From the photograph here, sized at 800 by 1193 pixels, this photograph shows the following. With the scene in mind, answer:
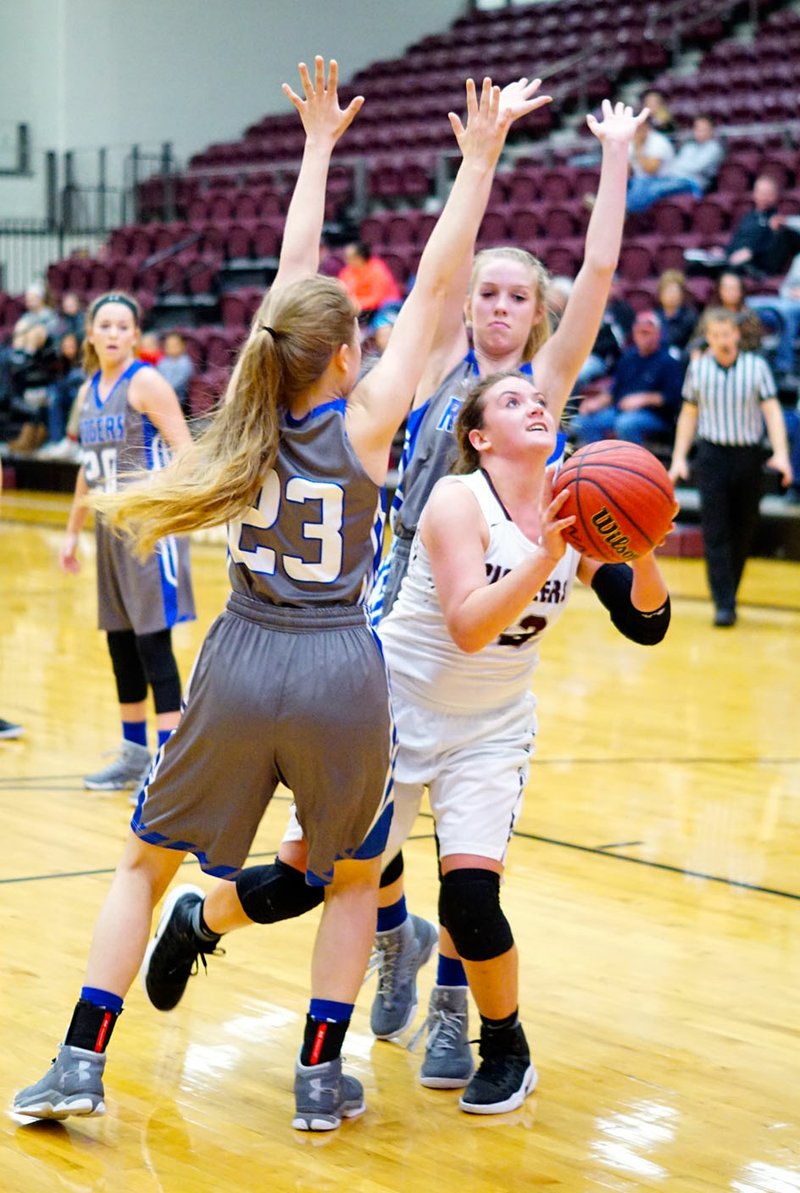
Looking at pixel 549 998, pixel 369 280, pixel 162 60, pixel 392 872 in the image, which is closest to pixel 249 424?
pixel 392 872

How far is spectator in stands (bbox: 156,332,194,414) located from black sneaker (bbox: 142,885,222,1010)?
11.6 metres

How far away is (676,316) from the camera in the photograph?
12102 mm

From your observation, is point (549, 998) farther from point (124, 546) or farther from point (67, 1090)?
point (124, 546)

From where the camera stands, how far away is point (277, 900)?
3.12 m

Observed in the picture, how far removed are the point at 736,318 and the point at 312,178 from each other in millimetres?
6675

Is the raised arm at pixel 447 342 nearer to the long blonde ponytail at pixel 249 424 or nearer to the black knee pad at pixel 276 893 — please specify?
the long blonde ponytail at pixel 249 424

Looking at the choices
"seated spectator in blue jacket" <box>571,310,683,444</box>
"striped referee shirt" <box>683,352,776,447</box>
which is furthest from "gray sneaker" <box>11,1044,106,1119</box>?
"seated spectator in blue jacket" <box>571,310,683,444</box>

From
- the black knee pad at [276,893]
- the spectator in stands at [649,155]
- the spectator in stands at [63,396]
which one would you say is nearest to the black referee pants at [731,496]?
the spectator in stands at [649,155]

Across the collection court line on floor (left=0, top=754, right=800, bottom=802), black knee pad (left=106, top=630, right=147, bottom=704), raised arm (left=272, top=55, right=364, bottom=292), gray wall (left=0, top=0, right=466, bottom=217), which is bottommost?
court line on floor (left=0, top=754, right=800, bottom=802)

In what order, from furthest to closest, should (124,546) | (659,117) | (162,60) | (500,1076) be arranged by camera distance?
1. (162,60)
2. (659,117)
3. (124,546)
4. (500,1076)

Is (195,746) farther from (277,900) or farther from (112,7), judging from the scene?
(112,7)

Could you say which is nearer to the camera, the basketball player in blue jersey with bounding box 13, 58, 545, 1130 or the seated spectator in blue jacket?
the basketball player in blue jersey with bounding box 13, 58, 545, 1130

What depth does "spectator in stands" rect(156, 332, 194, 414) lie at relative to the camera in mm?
14719

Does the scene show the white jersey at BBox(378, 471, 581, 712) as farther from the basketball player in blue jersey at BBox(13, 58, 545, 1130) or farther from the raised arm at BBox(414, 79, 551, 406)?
the raised arm at BBox(414, 79, 551, 406)
